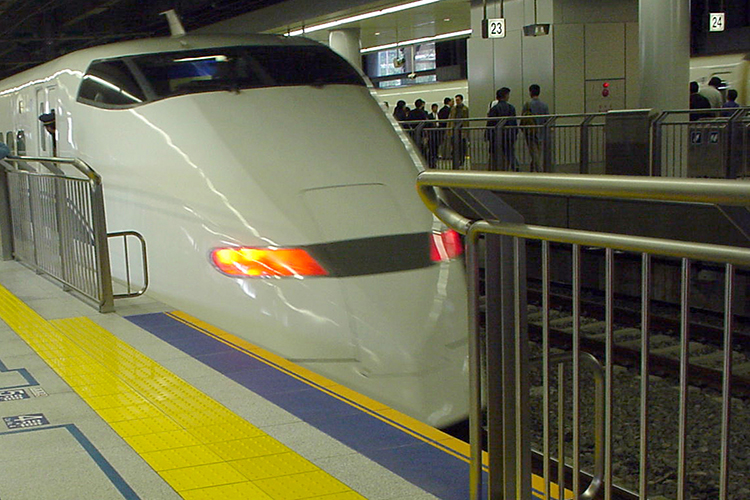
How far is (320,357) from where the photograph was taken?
4414 mm

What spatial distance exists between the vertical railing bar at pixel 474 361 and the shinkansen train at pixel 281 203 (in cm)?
179

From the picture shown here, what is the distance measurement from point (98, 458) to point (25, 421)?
61 cm

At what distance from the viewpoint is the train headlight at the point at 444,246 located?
4.74 metres

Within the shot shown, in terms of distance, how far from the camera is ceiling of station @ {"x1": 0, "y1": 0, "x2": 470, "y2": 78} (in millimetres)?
19125

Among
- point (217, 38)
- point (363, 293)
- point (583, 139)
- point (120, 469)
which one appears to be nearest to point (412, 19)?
point (583, 139)

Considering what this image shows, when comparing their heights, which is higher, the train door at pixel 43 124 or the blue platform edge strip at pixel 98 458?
the train door at pixel 43 124

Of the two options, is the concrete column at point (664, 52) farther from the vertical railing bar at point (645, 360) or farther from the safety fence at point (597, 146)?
the vertical railing bar at point (645, 360)

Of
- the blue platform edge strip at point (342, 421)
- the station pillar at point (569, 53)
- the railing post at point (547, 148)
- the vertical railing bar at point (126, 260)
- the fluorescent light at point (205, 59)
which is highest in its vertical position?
the station pillar at point (569, 53)

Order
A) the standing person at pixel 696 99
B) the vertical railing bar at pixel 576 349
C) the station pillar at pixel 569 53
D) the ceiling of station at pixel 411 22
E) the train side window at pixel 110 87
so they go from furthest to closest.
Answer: the ceiling of station at pixel 411 22
the station pillar at pixel 569 53
the standing person at pixel 696 99
the train side window at pixel 110 87
the vertical railing bar at pixel 576 349

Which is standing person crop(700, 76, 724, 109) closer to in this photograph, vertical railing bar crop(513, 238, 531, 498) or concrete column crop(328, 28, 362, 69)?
concrete column crop(328, 28, 362, 69)

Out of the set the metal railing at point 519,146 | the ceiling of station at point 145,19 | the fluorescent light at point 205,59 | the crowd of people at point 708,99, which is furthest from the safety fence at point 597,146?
the fluorescent light at point 205,59

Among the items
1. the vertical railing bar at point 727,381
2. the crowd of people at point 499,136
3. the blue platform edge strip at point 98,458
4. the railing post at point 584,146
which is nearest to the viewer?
the vertical railing bar at point 727,381

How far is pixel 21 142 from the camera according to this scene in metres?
8.98

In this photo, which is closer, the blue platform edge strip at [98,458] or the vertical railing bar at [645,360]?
the vertical railing bar at [645,360]
